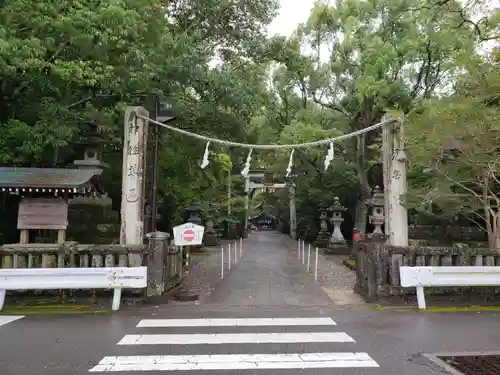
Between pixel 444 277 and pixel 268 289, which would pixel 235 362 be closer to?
pixel 444 277

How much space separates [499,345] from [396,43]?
16.3m

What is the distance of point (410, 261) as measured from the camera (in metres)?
9.22

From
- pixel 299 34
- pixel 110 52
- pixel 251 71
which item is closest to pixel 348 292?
pixel 110 52

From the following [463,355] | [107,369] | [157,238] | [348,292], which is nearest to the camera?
[107,369]

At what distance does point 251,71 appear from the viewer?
19.9 metres

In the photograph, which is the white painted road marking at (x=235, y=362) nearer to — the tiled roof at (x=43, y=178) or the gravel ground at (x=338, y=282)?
the gravel ground at (x=338, y=282)

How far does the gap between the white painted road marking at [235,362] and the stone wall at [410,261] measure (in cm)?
391

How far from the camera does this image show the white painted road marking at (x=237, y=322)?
7.37 meters

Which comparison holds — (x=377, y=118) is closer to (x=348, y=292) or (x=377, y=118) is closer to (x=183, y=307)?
(x=348, y=292)

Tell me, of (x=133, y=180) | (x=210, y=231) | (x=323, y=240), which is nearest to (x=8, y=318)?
(x=133, y=180)

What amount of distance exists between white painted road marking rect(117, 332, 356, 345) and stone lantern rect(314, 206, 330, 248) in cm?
2343

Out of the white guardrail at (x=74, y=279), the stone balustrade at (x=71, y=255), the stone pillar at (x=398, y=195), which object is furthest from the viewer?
the stone pillar at (x=398, y=195)

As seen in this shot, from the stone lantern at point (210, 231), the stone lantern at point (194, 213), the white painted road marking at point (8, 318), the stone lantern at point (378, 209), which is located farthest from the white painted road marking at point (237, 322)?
the stone lantern at point (210, 231)

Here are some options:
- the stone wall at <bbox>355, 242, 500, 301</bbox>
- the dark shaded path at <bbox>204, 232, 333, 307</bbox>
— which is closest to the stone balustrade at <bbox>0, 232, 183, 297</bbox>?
the dark shaded path at <bbox>204, 232, 333, 307</bbox>
